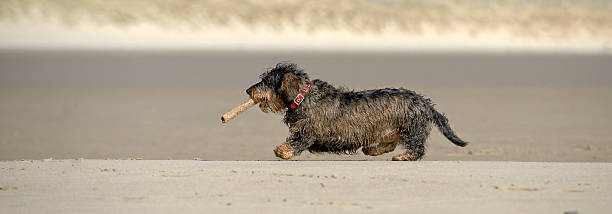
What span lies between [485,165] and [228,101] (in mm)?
12732

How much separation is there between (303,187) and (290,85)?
1769mm

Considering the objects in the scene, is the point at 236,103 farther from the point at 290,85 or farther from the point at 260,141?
the point at 290,85

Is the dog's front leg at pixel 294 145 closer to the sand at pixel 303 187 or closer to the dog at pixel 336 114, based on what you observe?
the dog at pixel 336 114

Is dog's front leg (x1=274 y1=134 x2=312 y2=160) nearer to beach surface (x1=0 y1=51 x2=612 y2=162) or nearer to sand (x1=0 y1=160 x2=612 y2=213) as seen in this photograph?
sand (x1=0 y1=160 x2=612 y2=213)

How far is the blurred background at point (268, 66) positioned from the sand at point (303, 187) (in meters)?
3.87

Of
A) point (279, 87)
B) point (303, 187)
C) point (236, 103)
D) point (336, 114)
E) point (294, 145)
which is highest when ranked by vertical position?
point (236, 103)

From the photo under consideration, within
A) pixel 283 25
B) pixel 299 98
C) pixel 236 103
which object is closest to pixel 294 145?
pixel 299 98

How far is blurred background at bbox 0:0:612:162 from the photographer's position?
15.8m

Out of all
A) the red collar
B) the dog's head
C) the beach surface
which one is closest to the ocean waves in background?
the beach surface

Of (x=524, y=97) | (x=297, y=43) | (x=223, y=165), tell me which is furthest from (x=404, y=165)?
(x=297, y=43)

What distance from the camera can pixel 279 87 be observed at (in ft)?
32.8

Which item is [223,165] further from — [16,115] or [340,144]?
[16,115]

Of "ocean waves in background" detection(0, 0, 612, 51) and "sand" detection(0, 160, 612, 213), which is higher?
"ocean waves in background" detection(0, 0, 612, 51)

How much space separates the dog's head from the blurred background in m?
2.96
